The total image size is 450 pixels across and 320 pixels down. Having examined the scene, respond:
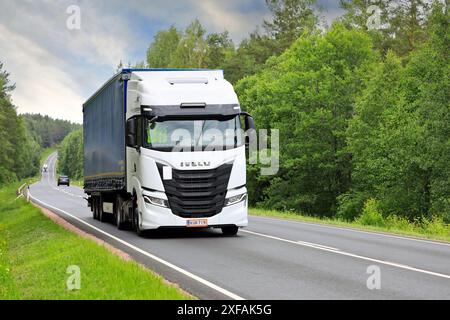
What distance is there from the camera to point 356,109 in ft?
143

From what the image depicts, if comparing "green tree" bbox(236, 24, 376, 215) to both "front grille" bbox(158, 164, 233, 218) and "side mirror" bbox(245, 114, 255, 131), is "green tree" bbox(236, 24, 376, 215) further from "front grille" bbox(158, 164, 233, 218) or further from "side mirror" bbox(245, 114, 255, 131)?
"front grille" bbox(158, 164, 233, 218)

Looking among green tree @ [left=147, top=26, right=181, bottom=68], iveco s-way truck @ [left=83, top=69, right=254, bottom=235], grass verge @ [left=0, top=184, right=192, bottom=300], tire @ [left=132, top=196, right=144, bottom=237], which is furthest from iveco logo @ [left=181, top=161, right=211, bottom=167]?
green tree @ [left=147, top=26, right=181, bottom=68]

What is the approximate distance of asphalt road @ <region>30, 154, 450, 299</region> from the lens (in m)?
9.18

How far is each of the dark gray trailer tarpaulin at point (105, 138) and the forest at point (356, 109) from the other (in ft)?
45.5

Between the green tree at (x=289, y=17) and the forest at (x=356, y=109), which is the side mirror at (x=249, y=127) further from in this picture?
the green tree at (x=289, y=17)

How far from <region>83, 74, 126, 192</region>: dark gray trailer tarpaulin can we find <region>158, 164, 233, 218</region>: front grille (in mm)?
2691

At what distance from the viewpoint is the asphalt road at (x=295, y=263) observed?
9180mm

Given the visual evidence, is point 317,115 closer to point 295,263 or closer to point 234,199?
point 234,199

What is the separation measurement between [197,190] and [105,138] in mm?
6483

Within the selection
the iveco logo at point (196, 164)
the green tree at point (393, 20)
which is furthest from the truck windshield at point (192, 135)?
the green tree at point (393, 20)

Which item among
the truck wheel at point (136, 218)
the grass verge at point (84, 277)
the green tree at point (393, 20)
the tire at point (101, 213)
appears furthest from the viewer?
the green tree at point (393, 20)

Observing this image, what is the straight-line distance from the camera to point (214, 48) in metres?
78.8

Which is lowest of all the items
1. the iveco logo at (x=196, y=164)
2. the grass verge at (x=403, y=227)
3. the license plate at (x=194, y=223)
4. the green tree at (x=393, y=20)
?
the grass verge at (x=403, y=227)
